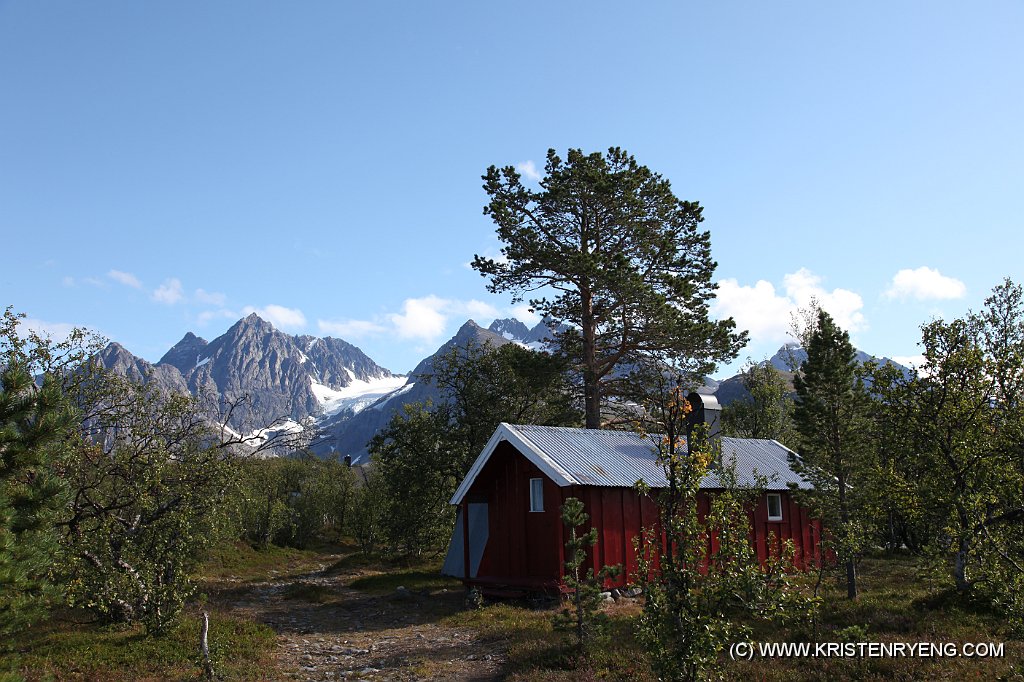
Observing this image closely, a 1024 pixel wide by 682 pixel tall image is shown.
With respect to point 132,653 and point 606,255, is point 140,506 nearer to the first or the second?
point 132,653

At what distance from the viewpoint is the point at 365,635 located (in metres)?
20.5

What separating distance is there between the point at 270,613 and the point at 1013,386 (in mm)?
22826

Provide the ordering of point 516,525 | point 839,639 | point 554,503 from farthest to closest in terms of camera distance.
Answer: point 516,525
point 554,503
point 839,639

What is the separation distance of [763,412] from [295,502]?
39506mm

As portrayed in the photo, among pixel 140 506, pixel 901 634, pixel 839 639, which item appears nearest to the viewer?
pixel 839 639

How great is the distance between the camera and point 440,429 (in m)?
38.5

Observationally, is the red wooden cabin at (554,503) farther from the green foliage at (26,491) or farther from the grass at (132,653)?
the green foliage at (26,491)

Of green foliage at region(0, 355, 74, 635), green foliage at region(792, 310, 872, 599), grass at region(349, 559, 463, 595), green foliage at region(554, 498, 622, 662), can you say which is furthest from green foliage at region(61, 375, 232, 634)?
green foliage at region(792, 310, 872, 599)

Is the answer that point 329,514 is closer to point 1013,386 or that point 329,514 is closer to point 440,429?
point 440,429

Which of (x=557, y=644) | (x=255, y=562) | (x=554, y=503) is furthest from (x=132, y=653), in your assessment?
(x=255, y=562)

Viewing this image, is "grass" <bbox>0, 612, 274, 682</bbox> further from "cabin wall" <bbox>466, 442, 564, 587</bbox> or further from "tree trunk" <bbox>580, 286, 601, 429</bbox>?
"tree trunk" <bbox>580, 286, 601, 429</bbox>

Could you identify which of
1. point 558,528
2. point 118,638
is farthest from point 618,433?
point 118,638

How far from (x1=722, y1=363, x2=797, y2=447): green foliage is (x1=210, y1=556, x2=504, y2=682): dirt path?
110 ft

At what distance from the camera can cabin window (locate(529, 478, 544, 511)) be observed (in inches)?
969
